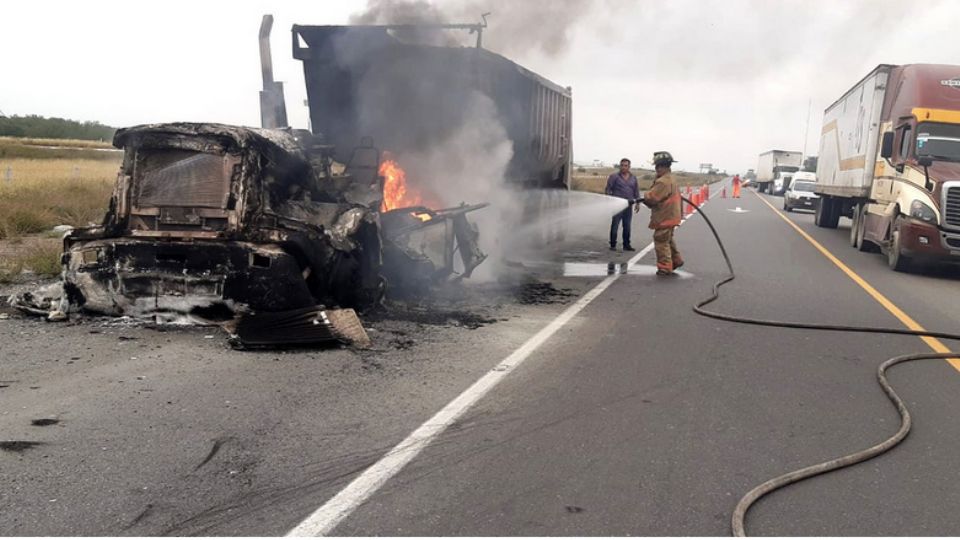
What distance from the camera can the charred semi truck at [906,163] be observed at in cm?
1164

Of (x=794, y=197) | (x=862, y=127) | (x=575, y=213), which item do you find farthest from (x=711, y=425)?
(x=794, y=197)

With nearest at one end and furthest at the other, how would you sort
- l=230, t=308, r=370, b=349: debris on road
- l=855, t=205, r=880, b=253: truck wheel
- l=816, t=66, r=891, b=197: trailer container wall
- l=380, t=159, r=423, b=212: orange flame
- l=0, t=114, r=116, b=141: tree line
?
l=230, t=308, r=370, b=349: debris on road
l=380, t=159, r=423, b=212: orange flame
l=816, t=66, r=891, b=197: trailer container wall
l=855, t=205, r=880, b=253: truck wheel
l=0, t=114, r=116, b=141: tree line

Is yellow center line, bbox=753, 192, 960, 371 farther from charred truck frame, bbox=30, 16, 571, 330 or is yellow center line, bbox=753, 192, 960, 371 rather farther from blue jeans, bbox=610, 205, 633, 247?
charred truck frame, bbox=30, 16, 571, 330

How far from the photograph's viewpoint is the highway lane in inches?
128

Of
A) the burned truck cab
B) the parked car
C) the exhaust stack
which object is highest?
the exhaust stack

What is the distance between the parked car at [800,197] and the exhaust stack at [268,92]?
25.7 metres

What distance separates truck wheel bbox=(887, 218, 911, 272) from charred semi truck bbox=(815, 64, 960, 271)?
16 millimetres

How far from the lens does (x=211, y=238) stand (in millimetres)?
6492

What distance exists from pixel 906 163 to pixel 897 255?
1.72m

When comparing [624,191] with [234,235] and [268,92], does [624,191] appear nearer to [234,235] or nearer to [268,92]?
[268,92]

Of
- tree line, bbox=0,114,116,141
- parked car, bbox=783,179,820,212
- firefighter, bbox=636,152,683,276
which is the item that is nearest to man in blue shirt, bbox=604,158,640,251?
firefighter, bbox=636,152,683,276

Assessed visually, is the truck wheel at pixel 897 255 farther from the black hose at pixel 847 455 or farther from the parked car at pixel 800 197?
the parked car at pixel 800 197

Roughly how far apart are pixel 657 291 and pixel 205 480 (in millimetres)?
7030

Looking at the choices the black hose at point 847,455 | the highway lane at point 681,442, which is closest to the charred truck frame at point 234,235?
the highway lane at point 681,442
